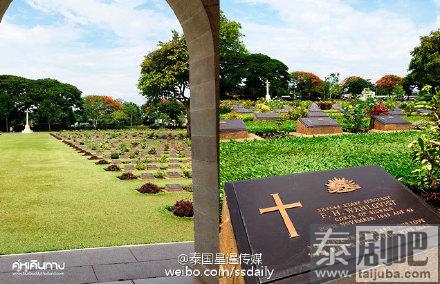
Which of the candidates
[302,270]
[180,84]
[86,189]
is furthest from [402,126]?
[302,270]

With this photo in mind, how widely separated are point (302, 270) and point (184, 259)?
2769 millimetres

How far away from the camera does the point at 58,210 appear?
912 cm

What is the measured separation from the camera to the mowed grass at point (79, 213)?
23.0 feet

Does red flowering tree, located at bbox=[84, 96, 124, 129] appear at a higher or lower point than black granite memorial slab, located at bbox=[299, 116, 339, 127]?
higher

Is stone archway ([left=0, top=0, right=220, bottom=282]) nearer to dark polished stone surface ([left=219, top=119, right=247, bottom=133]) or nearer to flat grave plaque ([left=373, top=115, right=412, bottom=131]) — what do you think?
dark polished stone surface ([left=219, top=119, right=247, bottom=133])

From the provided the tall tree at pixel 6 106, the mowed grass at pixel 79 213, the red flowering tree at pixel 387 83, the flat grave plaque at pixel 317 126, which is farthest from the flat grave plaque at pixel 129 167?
the red flowering tree at pixel 387 83

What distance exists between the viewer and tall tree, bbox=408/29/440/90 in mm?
44062

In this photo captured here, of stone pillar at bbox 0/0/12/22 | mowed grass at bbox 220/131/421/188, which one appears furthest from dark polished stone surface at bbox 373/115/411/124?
stone pillar at bbox 0/0/12/22

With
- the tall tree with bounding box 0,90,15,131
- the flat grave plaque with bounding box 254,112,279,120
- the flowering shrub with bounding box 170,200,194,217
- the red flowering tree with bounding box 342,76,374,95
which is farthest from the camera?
the red flowering tree with bounding box 342,76,374,95

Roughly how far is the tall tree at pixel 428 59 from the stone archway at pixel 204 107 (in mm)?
45926

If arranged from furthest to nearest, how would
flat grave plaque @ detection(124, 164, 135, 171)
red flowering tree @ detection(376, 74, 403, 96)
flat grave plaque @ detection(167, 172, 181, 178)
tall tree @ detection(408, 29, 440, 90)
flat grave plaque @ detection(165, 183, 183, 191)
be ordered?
red flowering tree @ detection(376, 74, 403, 96) < tall tree @ detection(408, 29, 440, 90) < flat grave plaque @ detection(124, 164, 135, 171) < flat grave plaque @ detection(167, 172, 181, 178) < flat grave plaque @ detection(165, 183, 183, 191)

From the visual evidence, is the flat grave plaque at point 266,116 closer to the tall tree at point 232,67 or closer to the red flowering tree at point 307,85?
the tall tree at point 232,67

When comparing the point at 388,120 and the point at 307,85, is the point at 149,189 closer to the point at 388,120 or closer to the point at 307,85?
the point at 388,120

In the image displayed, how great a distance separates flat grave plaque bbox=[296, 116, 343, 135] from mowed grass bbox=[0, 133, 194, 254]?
384 inches
